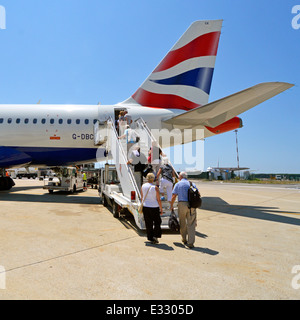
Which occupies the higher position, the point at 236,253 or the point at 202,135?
the point at 202,135

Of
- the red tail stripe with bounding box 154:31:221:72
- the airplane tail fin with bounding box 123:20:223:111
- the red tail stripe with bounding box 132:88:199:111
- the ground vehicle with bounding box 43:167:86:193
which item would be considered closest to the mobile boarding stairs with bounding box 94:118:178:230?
the red tail stripe with bounding box 132:88:199:111

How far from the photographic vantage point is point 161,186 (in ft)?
22.9

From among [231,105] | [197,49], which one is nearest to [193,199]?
[231,105]

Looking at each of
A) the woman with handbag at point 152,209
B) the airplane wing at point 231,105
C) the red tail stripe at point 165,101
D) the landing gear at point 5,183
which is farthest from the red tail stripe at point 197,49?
the landing gear at point 5,183

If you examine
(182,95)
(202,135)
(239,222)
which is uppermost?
(182,95)

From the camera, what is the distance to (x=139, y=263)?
3980 millimetres

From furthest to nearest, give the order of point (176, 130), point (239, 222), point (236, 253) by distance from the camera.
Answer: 1. point (176, 130)
2. point (239, 222)
3. point (236, 253)

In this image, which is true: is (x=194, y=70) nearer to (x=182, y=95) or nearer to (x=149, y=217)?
(x=182, y=95)

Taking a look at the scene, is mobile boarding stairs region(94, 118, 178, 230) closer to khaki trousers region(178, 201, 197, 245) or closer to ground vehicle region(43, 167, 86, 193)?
khaki trousers region(178, 201, 197, 245)

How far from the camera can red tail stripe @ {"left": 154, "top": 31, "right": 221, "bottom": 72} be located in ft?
42.2

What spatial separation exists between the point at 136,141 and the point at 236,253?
5.80 m

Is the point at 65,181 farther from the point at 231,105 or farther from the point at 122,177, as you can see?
the point at 231,105

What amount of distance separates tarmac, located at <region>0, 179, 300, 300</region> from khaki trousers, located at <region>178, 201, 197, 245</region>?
27 cm

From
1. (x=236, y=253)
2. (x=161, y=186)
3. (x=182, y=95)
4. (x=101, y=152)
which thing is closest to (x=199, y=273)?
(x=236, y=253)
